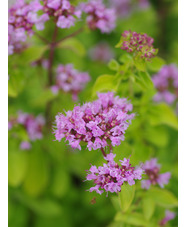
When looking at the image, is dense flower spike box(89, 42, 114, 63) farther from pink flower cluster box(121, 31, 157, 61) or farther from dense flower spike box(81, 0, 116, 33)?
pink flower cluster box(121, 31, 157, 61)

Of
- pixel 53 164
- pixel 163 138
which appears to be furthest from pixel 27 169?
pixel 163 138

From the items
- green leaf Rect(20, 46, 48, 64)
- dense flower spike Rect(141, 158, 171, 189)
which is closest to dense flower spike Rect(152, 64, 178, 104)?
dense flower spike Rect(141, 158, 171, 189)

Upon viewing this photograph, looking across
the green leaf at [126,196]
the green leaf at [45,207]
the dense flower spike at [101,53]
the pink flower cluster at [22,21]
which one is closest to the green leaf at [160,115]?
the green leaf at [126,196]

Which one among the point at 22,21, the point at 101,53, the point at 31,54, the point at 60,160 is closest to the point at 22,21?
the point at 22,21

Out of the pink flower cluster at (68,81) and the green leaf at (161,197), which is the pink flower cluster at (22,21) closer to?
the pink flower cluster at (68,81)

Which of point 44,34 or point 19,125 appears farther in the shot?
point 44,34

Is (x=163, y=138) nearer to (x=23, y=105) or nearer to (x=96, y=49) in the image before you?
(x=23, y=105)
